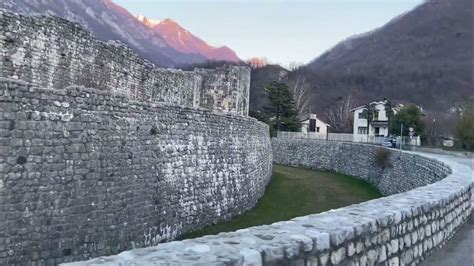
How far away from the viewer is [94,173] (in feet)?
32.9

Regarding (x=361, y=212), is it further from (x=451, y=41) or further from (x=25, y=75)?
(x=451, y=41)

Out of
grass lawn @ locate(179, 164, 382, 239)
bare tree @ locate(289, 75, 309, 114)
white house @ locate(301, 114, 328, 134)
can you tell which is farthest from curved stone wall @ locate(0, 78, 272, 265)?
bare tree @ locate(289, 75, 309, 114)

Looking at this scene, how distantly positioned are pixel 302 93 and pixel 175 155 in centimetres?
6575

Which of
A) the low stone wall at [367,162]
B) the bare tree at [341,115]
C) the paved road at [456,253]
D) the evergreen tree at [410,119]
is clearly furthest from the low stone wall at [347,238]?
the bare tree at [341,115]

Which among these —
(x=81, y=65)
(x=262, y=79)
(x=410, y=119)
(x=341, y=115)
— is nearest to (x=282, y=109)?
(x=410, y=119)

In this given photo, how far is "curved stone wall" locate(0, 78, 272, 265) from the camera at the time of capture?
8539 millimetres

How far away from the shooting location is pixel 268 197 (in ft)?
70.2

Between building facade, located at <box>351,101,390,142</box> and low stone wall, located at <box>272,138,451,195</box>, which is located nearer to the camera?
low stone wall, located at <box>272,138,451,195</box>

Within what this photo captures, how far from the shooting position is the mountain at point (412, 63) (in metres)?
92.6

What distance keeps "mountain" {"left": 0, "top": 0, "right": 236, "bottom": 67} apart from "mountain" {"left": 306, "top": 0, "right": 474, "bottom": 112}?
28.2 metres

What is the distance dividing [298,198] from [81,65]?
11.3 metres

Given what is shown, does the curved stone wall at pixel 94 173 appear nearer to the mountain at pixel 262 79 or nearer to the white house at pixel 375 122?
the white house at pixel 375 122

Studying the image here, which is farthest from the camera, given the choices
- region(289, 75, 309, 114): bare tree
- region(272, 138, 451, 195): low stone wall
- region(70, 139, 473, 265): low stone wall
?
region(289, 75, 309, 114): bare tree

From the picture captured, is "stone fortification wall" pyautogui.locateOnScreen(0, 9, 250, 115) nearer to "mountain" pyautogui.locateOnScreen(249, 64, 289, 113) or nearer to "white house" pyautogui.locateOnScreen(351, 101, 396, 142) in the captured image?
"white house" pyautogui.locateOnScreen(351, 101, 396, 142)
